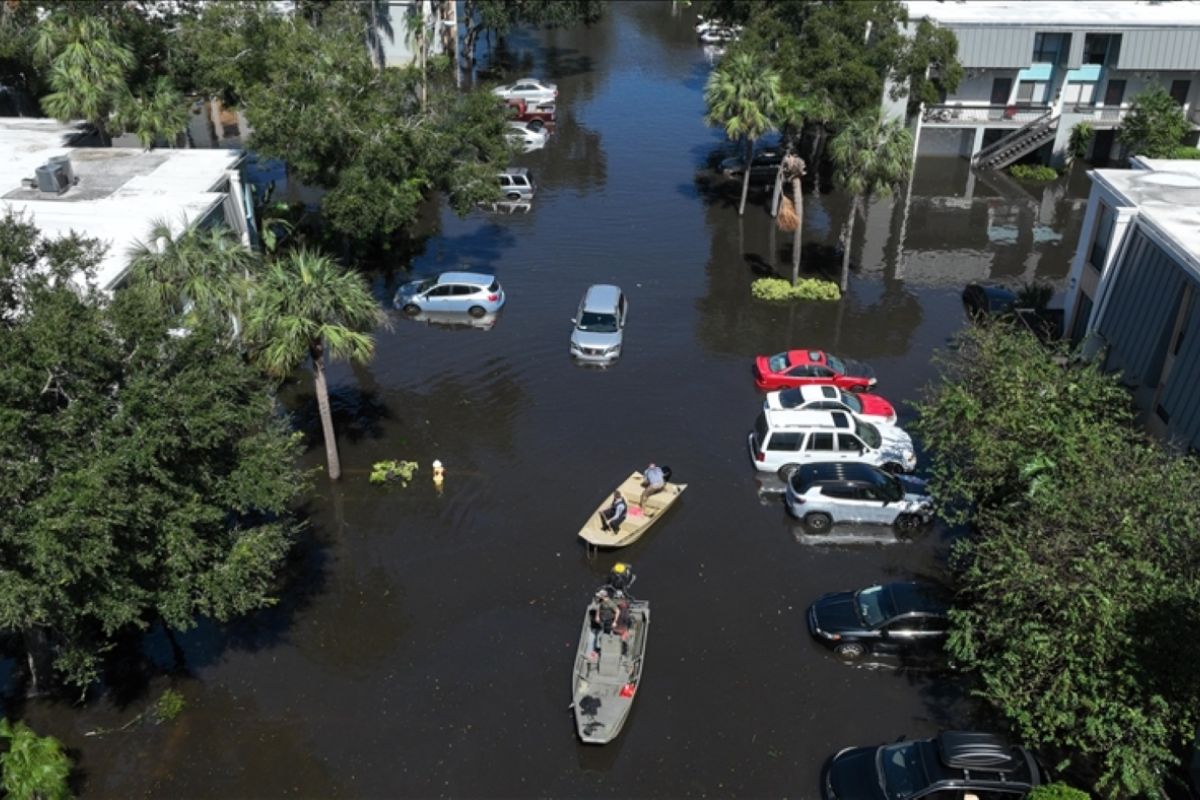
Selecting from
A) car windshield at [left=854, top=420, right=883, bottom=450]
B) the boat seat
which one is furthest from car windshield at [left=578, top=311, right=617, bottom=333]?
the boat seat

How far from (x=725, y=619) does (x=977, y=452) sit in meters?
7.03

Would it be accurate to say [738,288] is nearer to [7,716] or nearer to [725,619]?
[725,619]

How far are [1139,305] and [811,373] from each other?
969 cm

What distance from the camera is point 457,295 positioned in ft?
121

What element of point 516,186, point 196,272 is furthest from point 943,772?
point 516,186

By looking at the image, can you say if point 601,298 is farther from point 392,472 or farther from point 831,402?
point 392,472

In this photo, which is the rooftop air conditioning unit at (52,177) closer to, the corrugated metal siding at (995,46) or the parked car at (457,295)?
the parked car at (457,295)

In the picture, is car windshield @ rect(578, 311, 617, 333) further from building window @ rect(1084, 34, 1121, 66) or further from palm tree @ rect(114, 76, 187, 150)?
building window @ rect(1084, 34, 1121, 66)

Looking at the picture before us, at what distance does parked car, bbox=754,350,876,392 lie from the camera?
32.0 meters

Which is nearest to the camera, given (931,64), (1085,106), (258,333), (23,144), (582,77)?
(258,333)

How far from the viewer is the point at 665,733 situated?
20344 mm

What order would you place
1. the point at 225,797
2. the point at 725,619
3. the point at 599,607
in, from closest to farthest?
the point at 225,797
the point at 599,607
the point at 725,619

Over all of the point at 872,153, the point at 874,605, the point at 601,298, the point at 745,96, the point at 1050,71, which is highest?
the point at 745,96

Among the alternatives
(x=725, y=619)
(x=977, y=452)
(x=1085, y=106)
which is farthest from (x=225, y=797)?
(x=1085, y=106)
